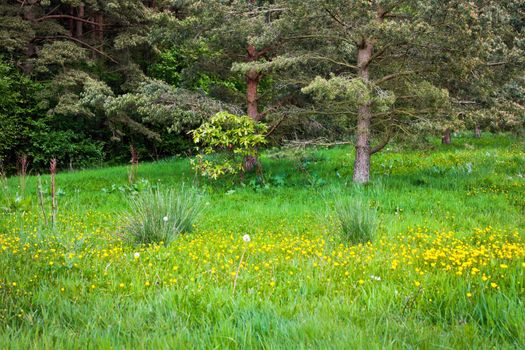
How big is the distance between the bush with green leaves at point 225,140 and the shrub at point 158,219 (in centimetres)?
410

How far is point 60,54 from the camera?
1777cm

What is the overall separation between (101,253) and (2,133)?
1501 centimetres

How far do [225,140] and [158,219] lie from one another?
5016 mm

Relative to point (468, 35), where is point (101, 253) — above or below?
below

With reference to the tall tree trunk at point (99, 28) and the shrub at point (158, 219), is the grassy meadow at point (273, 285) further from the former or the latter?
the tall tree trunk at point (99, 28)

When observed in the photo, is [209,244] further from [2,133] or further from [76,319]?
[2,133]

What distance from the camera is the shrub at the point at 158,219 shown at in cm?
571

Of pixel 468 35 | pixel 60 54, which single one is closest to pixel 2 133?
pixel 60 54

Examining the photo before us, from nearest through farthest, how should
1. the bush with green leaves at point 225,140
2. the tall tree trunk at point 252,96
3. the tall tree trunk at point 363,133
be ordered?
1. the tall tree trunk at point 363,133
2. the bush with green leaves at point 225,140
3. the tall tree trunk at point 252,96

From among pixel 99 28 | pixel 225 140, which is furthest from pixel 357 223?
pixel 99 28

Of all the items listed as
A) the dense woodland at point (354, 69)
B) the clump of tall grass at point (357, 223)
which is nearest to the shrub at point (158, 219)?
the clump of tall grass at point (357, 223)

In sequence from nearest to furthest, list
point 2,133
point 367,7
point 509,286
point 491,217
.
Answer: point 509,286, point 491,217, point 367,7, point 2,133

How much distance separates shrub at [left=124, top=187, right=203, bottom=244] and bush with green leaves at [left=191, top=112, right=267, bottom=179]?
4104 millimetres

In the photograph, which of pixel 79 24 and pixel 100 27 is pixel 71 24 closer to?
pixel 79 24
